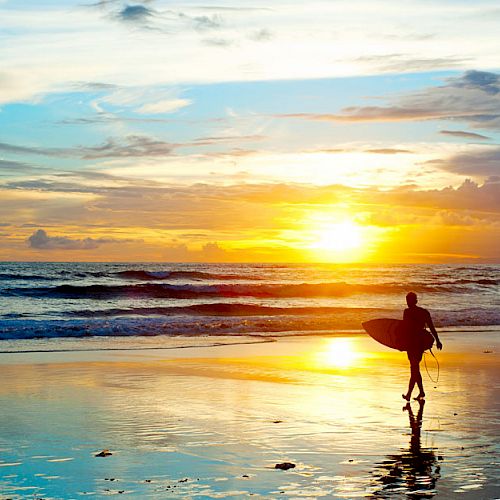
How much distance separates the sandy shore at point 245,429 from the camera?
7844 mm


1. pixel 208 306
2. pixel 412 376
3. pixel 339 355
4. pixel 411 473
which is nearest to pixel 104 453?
pixel 411 473

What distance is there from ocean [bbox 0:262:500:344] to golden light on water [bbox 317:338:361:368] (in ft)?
15.8

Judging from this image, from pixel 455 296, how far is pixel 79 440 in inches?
2235

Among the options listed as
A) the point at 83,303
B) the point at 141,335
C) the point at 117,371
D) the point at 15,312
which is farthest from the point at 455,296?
the point at 117,371

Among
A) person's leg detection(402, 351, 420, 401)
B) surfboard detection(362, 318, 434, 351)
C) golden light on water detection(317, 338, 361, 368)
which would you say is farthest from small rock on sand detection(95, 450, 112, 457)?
golden light on water detection(317, 338, 361, 368)

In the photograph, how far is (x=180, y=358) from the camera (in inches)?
758

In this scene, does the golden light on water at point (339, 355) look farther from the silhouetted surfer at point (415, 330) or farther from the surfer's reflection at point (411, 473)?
the surfer's reflection at point (411, 473)

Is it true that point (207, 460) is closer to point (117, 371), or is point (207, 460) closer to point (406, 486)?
point (406, 486)

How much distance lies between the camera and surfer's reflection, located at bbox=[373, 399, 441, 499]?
7555 millimetres

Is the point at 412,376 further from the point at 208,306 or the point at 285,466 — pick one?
the point at 208,306

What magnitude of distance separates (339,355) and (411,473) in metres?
11.8

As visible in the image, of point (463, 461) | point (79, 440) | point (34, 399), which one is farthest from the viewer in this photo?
point (34, 399)

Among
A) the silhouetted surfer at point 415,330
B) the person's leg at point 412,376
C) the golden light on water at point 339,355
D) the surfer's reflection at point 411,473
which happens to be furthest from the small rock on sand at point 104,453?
the golden light on water at point 339,355

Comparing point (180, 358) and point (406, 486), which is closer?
point (406, 486)
